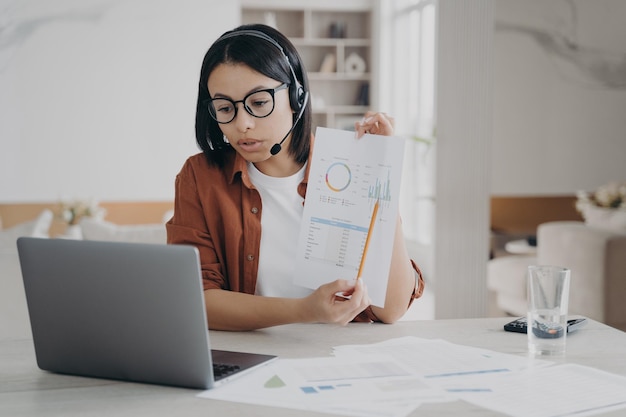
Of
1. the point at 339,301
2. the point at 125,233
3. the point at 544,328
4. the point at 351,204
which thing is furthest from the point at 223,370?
the point at 125,233

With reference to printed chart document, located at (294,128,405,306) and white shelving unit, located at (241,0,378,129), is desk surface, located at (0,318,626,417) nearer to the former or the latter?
printed chart document, located at (294,128,405,306)

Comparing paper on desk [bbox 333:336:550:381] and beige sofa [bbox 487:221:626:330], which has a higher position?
paper on desk [bbox 333:336:550:381]

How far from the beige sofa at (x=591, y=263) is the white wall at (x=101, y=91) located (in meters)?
3.11

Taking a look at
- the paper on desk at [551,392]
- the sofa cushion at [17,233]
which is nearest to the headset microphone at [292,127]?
the paper on desk at [551,392]

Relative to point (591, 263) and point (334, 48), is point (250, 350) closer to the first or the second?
point (591, 263)

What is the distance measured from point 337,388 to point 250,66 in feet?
2.38

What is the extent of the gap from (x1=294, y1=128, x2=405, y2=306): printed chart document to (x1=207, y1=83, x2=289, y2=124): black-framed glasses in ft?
0.62

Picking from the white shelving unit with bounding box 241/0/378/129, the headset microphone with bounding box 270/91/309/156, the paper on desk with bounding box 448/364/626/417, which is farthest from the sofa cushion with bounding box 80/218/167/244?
the white shelving unit with bounding box 241/0/378/129

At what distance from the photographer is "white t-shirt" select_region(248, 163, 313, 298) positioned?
1721 millimetres

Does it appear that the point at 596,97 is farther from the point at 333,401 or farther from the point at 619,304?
the point at 333,401

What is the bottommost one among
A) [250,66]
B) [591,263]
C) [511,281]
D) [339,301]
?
[511,281]

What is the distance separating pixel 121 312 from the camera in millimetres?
1144

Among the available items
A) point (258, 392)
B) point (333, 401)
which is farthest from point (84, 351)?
point (333, 401)

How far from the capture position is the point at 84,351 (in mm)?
1194
